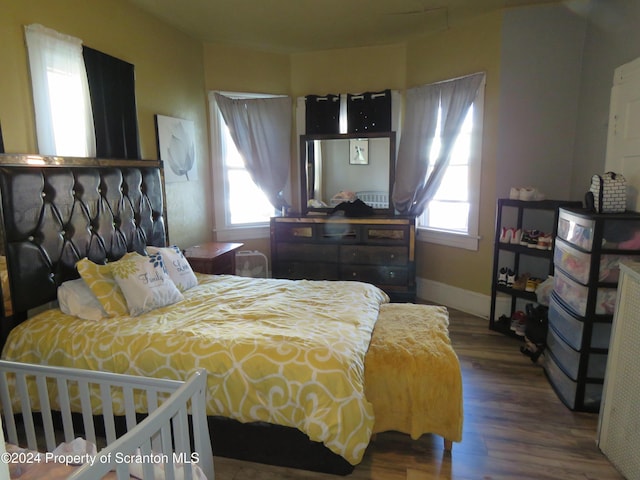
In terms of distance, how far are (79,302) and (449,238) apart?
3285mm

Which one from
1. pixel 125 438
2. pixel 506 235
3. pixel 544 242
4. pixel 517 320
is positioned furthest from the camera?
pixel 506 235

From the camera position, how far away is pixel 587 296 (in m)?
2.26

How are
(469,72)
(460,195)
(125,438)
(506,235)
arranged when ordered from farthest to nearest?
(460,195), (469,72), (506,235), (125,438)

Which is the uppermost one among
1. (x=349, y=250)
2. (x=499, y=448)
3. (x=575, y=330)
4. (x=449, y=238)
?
(x=449, y=238)

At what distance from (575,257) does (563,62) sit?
2.00m

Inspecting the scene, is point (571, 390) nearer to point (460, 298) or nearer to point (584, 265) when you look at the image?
point (584, 265)

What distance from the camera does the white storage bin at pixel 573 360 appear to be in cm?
231

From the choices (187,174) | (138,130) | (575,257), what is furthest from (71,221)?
(575,257)

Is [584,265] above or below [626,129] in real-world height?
below

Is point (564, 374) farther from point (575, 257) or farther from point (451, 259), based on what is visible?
point (451, 259)

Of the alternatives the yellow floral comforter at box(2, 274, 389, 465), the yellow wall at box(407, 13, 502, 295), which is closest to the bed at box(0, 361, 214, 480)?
the yellow floral comforter at box(2, 274, 389, 465)

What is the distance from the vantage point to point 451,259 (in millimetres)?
4145

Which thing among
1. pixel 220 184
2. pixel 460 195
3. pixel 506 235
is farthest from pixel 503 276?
pixel 220 184

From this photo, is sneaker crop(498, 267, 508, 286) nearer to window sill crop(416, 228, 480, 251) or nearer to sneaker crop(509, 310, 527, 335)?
sneaker crop(509, 310, 527, 335)
